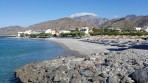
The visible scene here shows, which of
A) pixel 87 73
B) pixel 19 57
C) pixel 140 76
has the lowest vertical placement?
pixel 19 57

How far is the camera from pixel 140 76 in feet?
59.2

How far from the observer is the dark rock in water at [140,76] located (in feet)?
57.9

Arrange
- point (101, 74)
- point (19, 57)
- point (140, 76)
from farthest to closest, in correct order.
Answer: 1. point (19, 57)
2. point (101, 74)
3. point (140, 76)

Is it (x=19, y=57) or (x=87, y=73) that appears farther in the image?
(x=19, y=57)

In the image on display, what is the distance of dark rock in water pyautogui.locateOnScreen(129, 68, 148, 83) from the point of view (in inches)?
695

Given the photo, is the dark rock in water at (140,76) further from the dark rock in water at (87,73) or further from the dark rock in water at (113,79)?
the dark rock in water at (87,73)

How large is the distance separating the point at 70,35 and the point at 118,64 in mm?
150003

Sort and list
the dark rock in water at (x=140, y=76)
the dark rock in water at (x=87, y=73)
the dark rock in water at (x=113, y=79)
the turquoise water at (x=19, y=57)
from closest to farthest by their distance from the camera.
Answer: the dark rock in water at (x=140, y=76) < the dark rock in water at (x=113, y=79) < the dark rock in water at (x=87, y=73) < the turquoise water at (x=19, y=57)

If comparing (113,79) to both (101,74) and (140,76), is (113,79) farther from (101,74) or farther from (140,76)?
(101,74)

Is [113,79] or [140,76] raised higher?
[140,76]

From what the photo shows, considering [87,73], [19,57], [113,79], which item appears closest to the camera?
[113,79]

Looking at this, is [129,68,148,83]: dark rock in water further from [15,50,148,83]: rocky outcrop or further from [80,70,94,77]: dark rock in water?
[80,70,94,77]: dark rock in water

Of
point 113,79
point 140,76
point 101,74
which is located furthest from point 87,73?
point 140,76

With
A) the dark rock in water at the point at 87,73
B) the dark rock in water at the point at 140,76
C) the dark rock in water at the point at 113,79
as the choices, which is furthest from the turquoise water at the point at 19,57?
the dark rock in water at the point at 140,76
